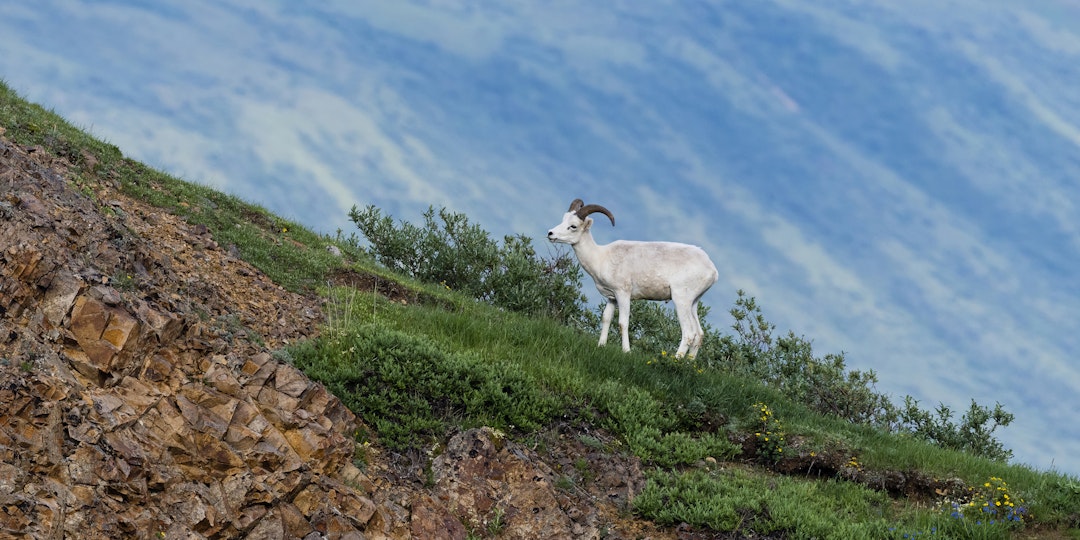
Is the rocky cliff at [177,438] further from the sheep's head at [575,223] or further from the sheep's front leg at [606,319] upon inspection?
the sheep's head at [575,223]

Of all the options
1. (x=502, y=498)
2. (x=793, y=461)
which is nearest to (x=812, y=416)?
(x=793, y=461)

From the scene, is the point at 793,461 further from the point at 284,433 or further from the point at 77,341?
the point at 77,341

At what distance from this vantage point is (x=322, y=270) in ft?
61.9

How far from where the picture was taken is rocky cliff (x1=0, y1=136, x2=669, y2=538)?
8.32 metres

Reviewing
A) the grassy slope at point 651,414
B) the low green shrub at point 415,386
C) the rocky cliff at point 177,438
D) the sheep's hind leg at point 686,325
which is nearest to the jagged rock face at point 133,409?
the rocky cliff at point 177,438

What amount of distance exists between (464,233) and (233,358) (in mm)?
15387

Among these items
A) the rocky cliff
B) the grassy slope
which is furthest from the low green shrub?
the rocky cliff

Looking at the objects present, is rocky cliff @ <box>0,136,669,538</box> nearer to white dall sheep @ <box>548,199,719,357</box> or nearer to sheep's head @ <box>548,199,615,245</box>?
white dall sheep @ <box>548,199,719,357</box>

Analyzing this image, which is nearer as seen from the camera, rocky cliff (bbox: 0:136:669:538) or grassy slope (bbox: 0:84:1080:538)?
rocky cliff (bbox: 0:136:669:538)

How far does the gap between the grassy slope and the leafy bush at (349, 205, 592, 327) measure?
242 inches

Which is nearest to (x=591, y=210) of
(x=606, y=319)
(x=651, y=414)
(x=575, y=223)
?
(x=575, y=223)

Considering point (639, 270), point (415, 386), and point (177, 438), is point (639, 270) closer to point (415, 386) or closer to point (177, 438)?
point (415, 386)

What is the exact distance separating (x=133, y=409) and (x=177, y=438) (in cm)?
52

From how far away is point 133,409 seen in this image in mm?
9141
